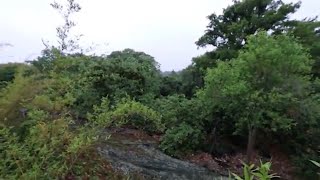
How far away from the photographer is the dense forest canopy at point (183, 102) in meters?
3.84

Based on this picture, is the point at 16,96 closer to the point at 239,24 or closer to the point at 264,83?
the point at 264,83

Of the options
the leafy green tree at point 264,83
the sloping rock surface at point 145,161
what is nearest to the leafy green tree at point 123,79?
the sloping rock surface at point 145,161

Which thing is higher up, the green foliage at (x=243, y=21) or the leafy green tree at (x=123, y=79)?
the green foliage at (x=243, y=21)

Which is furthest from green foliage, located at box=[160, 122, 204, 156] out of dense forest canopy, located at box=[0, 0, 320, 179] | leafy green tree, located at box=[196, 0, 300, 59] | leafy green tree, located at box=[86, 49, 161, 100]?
leafy green tree, located at box=[196, 0, 300, 59]

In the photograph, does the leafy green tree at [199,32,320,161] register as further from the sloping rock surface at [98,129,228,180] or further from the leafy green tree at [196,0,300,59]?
the leafy green tree at [196,0,300,59]

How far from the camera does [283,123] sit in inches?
390

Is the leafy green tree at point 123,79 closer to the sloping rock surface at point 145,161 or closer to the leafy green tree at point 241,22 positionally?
the sloping rock surface at point 145,161

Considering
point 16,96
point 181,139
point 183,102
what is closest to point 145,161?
point 181,139

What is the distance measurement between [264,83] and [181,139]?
2500mm

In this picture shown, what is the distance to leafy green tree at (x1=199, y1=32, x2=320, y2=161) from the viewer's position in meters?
9.64

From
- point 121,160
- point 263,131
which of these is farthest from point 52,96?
point 263,131

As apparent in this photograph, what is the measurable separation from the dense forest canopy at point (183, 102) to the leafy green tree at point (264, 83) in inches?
1.0

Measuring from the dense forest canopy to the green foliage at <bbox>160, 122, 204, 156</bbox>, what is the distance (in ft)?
0.09

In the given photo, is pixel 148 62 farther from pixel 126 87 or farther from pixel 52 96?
pixel 52 96
